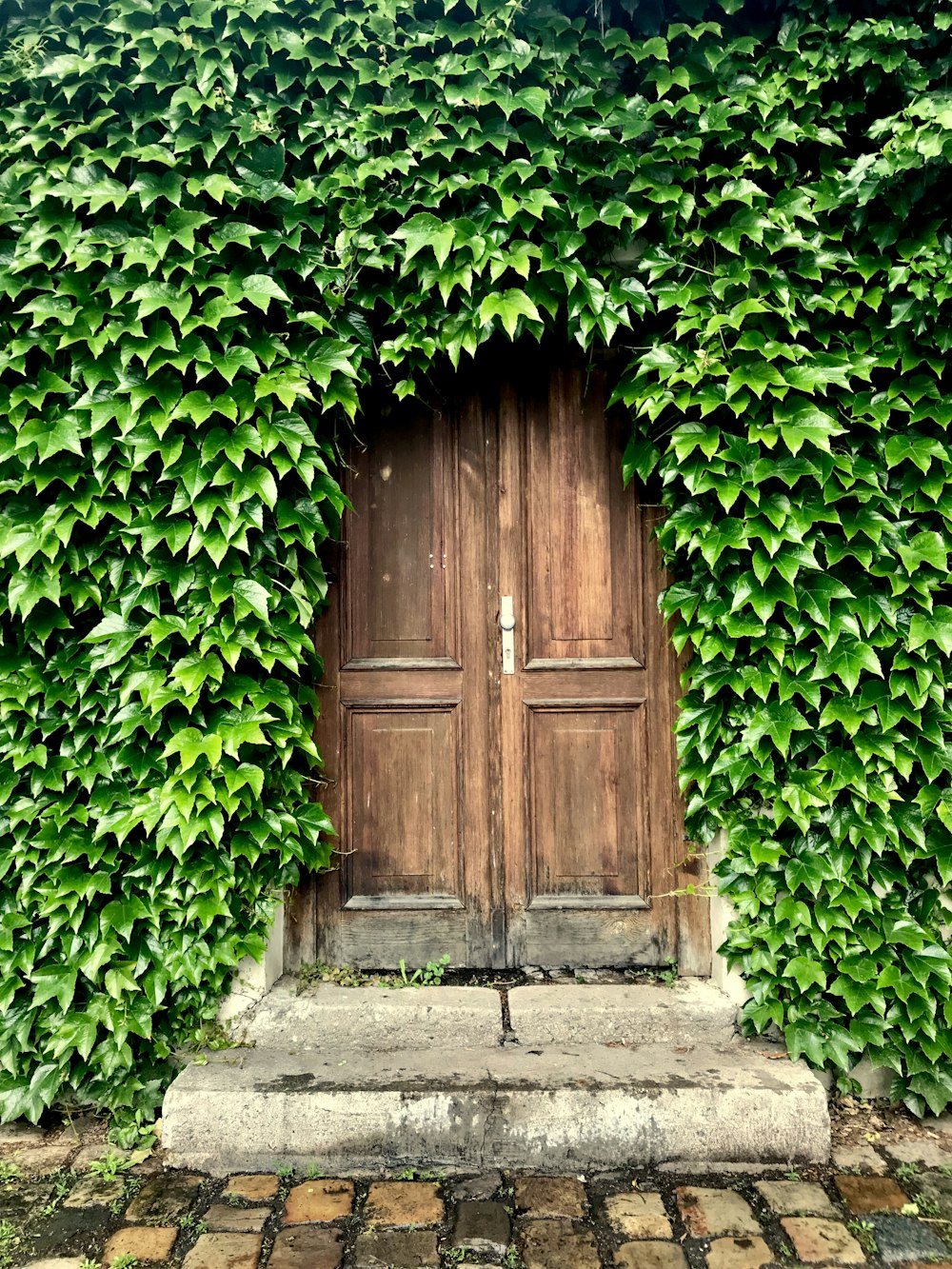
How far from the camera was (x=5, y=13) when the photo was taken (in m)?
2.69

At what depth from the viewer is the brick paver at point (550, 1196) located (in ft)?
7.00

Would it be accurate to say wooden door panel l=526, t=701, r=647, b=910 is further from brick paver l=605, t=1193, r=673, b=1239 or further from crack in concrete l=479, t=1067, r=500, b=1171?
brick paver l=605, t=1193, r=673, b=1239

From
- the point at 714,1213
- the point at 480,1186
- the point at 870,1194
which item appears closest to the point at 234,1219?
the point at 480,1186

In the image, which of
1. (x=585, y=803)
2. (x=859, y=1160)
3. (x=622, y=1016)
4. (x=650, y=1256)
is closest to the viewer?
(x=650, y=1256)

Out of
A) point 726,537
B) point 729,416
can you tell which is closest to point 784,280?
point 729,416

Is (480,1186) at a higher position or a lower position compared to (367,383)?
lower

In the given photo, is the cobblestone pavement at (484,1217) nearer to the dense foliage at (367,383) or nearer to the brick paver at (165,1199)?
the brick paver at (165,1199)

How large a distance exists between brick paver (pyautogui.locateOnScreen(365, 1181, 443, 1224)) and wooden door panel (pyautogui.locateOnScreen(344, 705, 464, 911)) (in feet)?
3.09

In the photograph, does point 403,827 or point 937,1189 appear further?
point 403,827

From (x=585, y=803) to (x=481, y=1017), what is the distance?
80 cm

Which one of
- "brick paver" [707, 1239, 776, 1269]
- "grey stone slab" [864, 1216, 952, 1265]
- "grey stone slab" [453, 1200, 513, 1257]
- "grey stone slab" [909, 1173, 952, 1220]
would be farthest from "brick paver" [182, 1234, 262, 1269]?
"grey stone slab" [909, 1173, 952, 1220]

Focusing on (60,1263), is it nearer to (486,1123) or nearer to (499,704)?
(486,1123)

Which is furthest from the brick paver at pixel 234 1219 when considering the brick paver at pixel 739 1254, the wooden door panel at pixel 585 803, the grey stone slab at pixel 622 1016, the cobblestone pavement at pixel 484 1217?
the wooden door panel at pixel 585 803

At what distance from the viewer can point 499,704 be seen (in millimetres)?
3031
